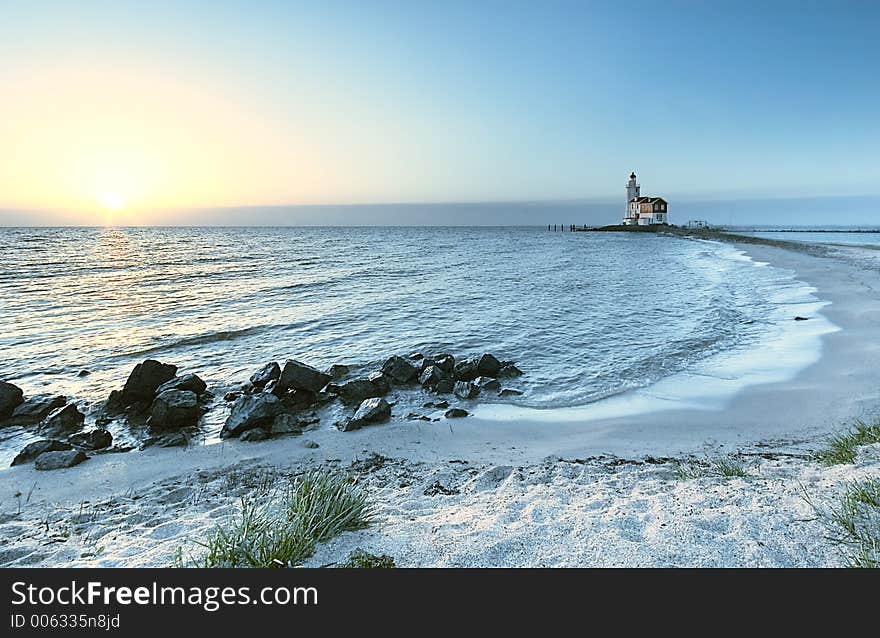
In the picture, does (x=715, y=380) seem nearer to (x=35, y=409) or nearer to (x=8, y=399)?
(x=35, y=409)

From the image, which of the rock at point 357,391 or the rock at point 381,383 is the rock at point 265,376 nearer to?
the rock at point 357,391

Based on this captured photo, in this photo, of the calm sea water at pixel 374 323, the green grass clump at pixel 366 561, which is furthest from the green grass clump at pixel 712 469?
the green grass clump at pixel 366 561

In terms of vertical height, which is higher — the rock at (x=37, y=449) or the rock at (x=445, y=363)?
the rock at (x=445, y=363)

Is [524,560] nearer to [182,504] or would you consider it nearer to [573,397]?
[182,504]

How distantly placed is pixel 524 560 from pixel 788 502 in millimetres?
3138

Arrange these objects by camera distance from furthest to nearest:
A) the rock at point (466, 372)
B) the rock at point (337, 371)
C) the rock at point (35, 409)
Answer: the rock at point (337, 371)
the rock at point (466, 372)
the rock at point (35, 409)

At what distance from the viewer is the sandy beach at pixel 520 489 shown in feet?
14.3

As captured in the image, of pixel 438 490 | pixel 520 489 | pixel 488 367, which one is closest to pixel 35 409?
pixel 438 490

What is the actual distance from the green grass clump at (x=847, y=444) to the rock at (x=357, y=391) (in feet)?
27.3

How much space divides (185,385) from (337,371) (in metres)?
3.68

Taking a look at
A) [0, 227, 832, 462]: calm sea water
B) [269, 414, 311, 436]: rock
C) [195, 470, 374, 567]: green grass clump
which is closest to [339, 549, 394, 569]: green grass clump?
[195, 470, 374, 567]: green grass clump

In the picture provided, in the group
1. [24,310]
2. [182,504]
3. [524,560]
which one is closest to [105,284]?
[24,310]
